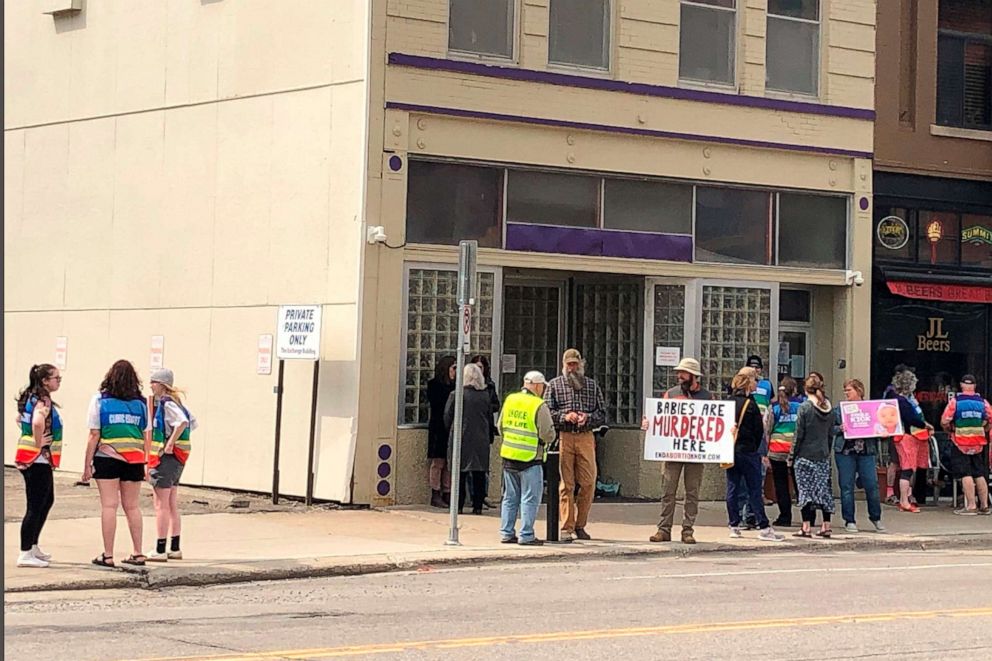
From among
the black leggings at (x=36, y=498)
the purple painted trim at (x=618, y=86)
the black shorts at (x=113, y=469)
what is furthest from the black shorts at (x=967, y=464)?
the black leggings at (x=36, y=498)

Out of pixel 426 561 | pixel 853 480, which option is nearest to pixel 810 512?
pixel 853 480

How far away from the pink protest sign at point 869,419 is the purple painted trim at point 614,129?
4.46 meters

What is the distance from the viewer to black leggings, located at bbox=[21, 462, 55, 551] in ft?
41.9

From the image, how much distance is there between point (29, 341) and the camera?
2322 cm

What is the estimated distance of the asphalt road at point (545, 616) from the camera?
28.6 feet

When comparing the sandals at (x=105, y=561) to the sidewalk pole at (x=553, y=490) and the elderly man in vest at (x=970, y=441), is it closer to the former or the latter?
the sidewalk pole at (x=553, y=490)

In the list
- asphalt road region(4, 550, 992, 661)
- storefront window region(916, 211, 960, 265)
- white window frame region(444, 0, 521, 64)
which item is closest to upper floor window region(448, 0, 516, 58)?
white window frame region(444, 0, 521, 64)

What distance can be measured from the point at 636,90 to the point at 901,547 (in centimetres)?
693

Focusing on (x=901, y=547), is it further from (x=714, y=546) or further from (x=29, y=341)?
(x=29, y=341)

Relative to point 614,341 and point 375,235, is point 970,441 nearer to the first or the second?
point 614,341

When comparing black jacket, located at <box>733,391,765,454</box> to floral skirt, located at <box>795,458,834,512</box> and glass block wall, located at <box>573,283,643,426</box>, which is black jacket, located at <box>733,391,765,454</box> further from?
glass block wall, located at <box>573,283,643,426</box>

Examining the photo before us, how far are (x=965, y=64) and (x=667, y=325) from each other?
21.9ft

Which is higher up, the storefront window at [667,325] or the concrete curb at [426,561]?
the storefront window at [667,325]

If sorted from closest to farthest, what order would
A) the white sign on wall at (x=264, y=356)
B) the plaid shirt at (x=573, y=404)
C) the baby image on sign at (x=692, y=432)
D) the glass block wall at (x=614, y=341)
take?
the plaid shirt at (x=573, y=404)
the baby image on sign at (x=692, y=432)
the white sign on wall at (x=264, y=356)
the glass block wall at (x=614, y=341)
